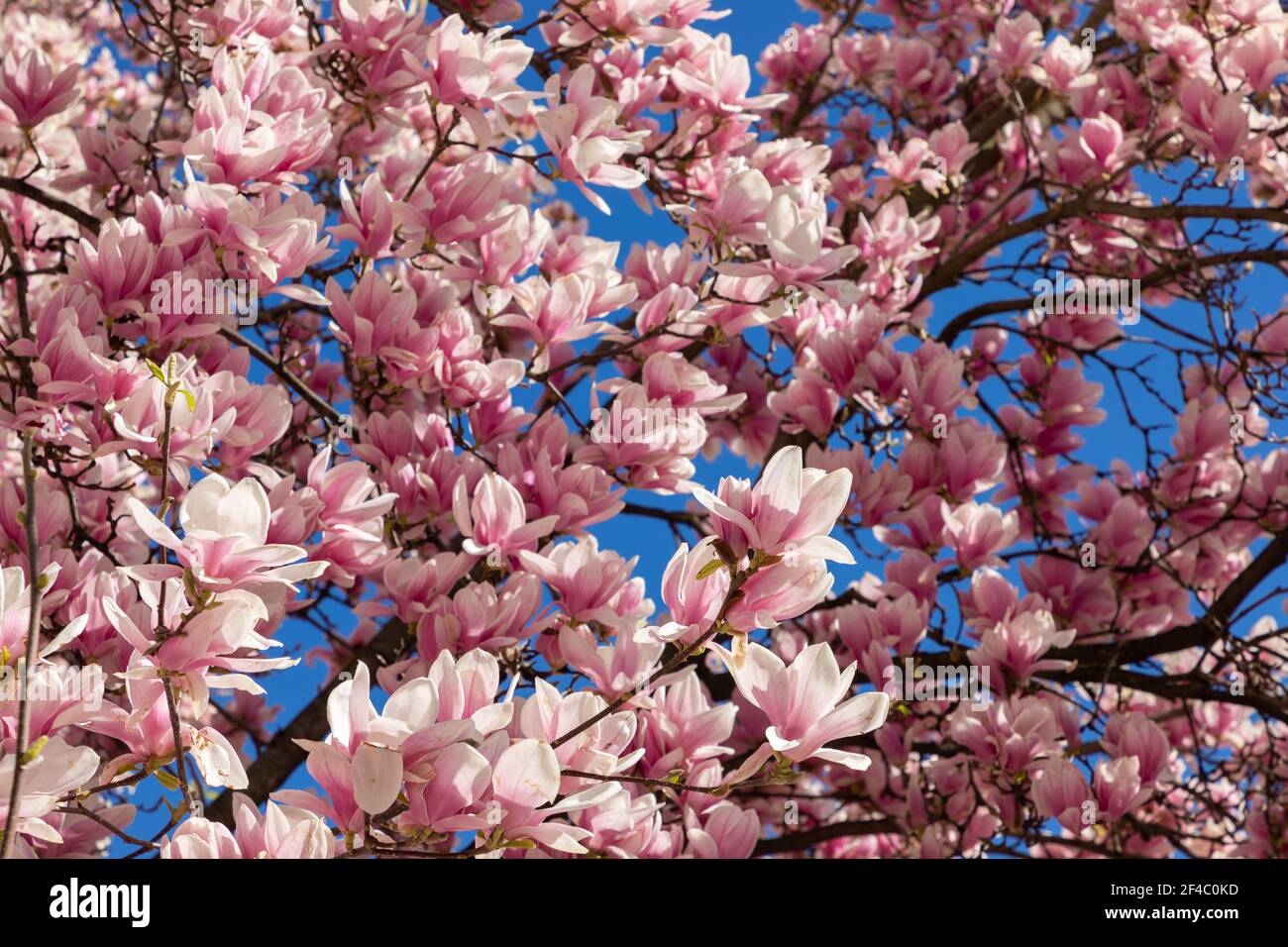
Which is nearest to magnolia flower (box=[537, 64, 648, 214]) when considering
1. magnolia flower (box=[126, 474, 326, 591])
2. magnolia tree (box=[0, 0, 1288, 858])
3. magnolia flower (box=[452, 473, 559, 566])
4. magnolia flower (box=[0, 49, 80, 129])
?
magnolia tree (box=[0, 0, 1288, 858])

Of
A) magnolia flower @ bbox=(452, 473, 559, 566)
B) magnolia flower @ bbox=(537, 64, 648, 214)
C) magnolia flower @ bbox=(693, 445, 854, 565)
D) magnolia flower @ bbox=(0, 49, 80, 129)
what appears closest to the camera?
magnolia flower @ bbox=(693, 445, 854, 565)

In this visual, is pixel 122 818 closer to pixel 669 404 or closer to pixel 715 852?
pixel 715 852

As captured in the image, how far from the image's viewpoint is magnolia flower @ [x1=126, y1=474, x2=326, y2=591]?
1363 mm

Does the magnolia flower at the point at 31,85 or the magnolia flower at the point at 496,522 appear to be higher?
the magnolia flower at the point at 31,85

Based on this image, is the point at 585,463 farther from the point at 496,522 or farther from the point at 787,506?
the point at 787,506

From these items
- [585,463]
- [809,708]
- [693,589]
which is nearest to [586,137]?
[585,463]

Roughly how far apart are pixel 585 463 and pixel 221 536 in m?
1.11

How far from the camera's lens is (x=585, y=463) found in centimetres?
238

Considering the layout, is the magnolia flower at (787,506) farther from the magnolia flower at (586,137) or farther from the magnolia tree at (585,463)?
the magnolia flower at (586,137)

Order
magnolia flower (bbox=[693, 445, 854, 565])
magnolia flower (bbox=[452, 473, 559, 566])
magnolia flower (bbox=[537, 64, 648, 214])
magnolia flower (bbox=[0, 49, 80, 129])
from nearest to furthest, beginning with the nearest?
magnolia flower (bbox=[693, 445, 854, 565]), magnolia flower (bbox=[452, 473, 559, 566]), magnolia flower (bbox=[537, 64, 648, 214]), magnolia flower (bbox=[0, 49, 80, 129])

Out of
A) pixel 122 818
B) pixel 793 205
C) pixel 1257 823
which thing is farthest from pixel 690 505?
pixel 122 818

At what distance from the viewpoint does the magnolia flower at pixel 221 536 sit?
1363 mm

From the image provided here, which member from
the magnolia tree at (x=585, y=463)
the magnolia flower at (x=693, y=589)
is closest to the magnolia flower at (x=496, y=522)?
the magnolia tree at (x=585, y=463)

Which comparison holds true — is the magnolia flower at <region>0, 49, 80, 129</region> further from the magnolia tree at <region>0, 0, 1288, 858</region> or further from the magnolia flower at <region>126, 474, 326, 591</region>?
the magnolia flower at <region>126, 474, 326, 591</region>
